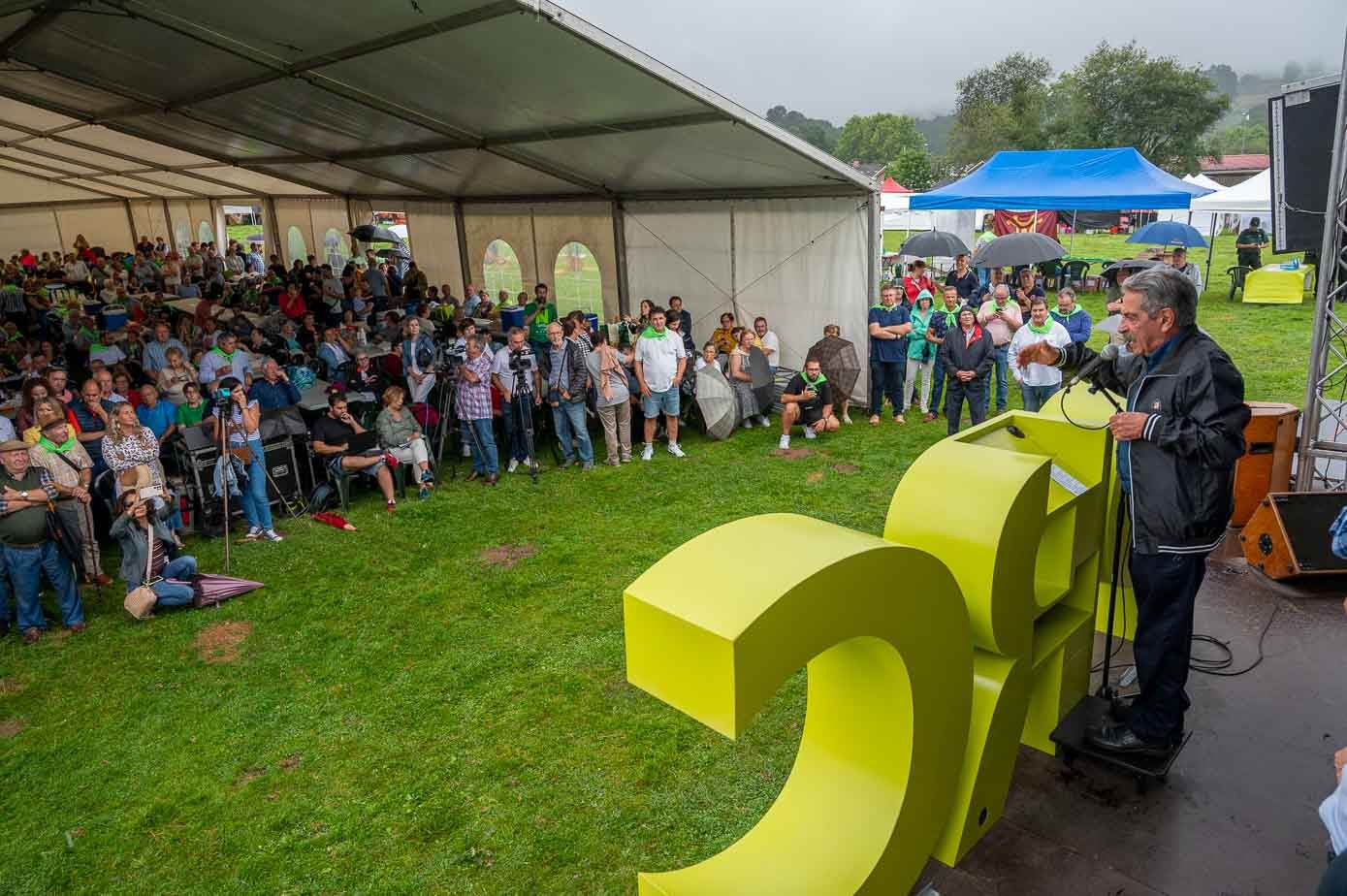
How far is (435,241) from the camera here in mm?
18453

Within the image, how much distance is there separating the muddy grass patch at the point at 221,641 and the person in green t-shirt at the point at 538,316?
22.5ft

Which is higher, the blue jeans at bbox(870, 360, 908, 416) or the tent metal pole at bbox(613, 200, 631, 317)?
the tent metal pole at bbox(613, 200, 631, 317)

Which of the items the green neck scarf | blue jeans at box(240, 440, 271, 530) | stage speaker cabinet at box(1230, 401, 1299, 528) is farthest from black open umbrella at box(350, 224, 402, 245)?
stage speaker cabinet at box(1230, 401, 1299, 528)

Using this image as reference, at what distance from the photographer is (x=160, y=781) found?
4555mm

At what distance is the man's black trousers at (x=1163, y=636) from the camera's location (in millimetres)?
3666

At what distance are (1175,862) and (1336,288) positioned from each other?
5227mm

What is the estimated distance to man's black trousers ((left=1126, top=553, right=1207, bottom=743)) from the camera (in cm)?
367

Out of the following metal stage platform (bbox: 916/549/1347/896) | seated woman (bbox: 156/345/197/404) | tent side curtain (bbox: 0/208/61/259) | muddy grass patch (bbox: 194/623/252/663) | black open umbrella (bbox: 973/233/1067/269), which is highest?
tent side curtain (bbox: 0/208/61/259)

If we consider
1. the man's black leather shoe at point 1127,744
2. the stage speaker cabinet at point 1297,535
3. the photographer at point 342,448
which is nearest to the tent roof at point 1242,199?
the stage speaker cabinet at point 1297,535

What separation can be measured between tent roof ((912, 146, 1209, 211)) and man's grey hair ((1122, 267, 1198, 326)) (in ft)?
45.6

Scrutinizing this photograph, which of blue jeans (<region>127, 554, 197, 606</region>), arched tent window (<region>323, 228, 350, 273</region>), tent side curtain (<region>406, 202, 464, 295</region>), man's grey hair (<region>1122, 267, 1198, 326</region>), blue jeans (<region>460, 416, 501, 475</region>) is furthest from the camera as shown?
arched tent window (<region>323, 228, 350, 273</region>)

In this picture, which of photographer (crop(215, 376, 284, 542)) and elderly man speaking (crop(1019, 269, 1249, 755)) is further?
photographer (crop(215, 376, 284, 542))

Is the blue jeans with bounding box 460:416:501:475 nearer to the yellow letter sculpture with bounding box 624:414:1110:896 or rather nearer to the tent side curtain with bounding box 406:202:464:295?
the yellow letter sculpture with bounding box 624:414:1110:896

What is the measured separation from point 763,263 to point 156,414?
752cm
